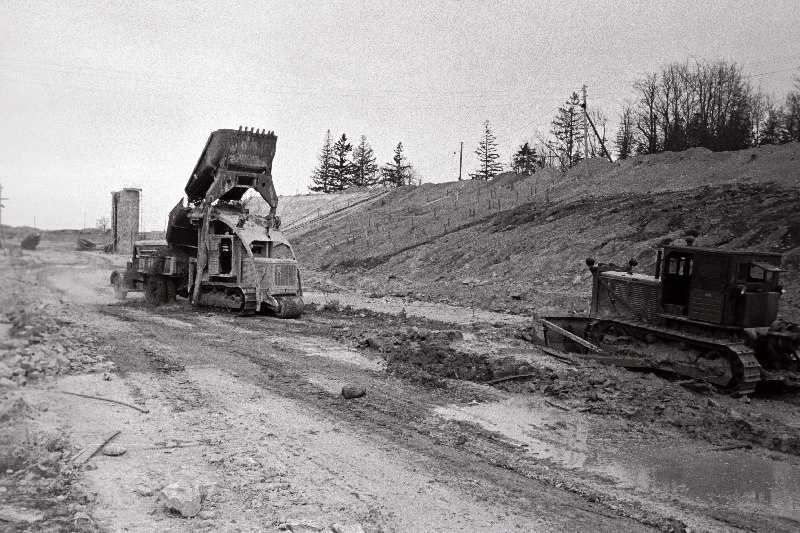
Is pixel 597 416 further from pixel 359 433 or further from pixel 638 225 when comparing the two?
pixel 638 225

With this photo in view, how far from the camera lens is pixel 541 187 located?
42.1 meters

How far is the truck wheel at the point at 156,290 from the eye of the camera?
19.8m

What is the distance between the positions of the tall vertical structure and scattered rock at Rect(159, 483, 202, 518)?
3.79m

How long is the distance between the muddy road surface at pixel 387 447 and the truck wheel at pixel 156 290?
8.12 m

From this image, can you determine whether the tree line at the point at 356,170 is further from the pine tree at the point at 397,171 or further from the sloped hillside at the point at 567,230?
the sloped hillside at the point at 567,230

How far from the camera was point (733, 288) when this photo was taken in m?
10.3

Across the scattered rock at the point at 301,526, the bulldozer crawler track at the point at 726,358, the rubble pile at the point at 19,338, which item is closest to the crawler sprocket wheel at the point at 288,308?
the bulldozer crawler track at the point at 726,358

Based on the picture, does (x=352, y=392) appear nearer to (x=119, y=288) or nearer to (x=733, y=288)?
(x=733, y=288)

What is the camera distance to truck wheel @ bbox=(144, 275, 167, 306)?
1983cm

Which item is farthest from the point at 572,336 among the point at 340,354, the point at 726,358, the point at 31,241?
the point at 31,241

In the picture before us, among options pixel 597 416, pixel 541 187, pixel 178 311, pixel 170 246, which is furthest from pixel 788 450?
pixel 541 187

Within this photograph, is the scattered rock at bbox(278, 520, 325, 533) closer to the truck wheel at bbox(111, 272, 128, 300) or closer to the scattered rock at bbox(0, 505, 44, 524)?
the scattered rock at bbox(0, 505, 44, 524)

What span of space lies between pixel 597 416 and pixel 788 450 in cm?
224

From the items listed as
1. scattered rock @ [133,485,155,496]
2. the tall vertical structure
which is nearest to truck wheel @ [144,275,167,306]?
the tall vertical structure
